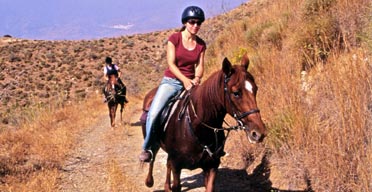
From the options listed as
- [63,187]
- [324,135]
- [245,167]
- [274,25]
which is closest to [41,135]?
[63,187]

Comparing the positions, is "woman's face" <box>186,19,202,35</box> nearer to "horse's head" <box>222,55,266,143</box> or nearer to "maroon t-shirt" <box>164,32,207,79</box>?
"maroon t-shirt" <box>164,32,207,79</box>

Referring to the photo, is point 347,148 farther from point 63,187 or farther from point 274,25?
point 274,25

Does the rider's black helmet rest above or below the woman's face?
above

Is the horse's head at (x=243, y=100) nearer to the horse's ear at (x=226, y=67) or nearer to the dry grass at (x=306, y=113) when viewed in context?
the horse's ear at (x=226, y=67)

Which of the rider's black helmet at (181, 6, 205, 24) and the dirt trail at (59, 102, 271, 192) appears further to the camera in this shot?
the dirt trail at (59, 102, 271, 192)

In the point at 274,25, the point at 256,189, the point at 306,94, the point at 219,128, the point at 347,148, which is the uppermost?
the point at 274,25

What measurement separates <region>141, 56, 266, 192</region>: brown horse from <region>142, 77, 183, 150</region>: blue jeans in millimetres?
156

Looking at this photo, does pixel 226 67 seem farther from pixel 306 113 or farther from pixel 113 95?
pixel 113 95

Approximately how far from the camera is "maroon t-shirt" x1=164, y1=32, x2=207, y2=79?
17.9 ft

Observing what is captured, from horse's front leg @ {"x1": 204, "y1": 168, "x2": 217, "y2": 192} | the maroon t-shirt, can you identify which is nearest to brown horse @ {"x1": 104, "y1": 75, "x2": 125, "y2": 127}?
the maroon t-shirt

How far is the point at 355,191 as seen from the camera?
4117 millimetres

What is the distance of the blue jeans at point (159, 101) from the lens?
17.9ft

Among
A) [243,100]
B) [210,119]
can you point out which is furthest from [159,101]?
[243,100]

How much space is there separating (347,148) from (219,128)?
59.0 inches
